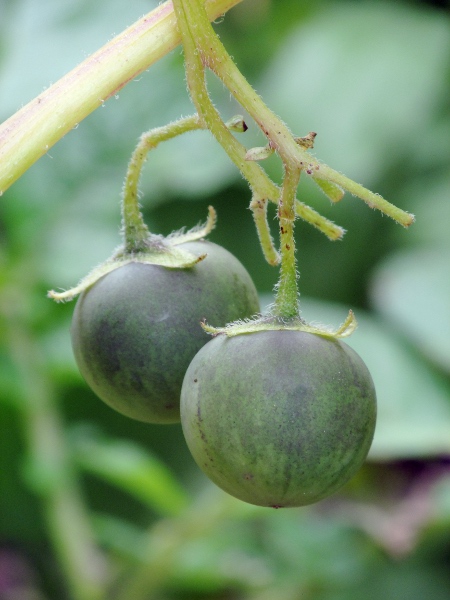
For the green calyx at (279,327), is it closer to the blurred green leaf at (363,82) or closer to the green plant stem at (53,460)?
the green plant stem at (53,460)

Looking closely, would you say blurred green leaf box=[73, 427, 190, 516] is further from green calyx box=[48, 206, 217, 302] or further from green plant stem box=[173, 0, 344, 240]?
green plant stem box=[173, 0, 344, 240]

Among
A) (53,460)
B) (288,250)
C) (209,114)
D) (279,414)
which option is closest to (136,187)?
(209,114)

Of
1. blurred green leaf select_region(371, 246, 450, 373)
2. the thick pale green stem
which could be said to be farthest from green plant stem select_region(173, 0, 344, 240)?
blurred green leaf select_region(371, 246, 450, 373)

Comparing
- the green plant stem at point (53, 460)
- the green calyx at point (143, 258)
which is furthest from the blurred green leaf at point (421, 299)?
the green calyx at point (143, 258)

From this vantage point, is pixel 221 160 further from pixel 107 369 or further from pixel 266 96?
pixel 107 369

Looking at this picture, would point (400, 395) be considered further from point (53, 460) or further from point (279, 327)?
point (279, 327)

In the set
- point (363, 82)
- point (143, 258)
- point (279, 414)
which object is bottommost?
point (279, 414)

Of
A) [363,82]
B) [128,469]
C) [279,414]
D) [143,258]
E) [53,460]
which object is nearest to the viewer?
[279,414]
